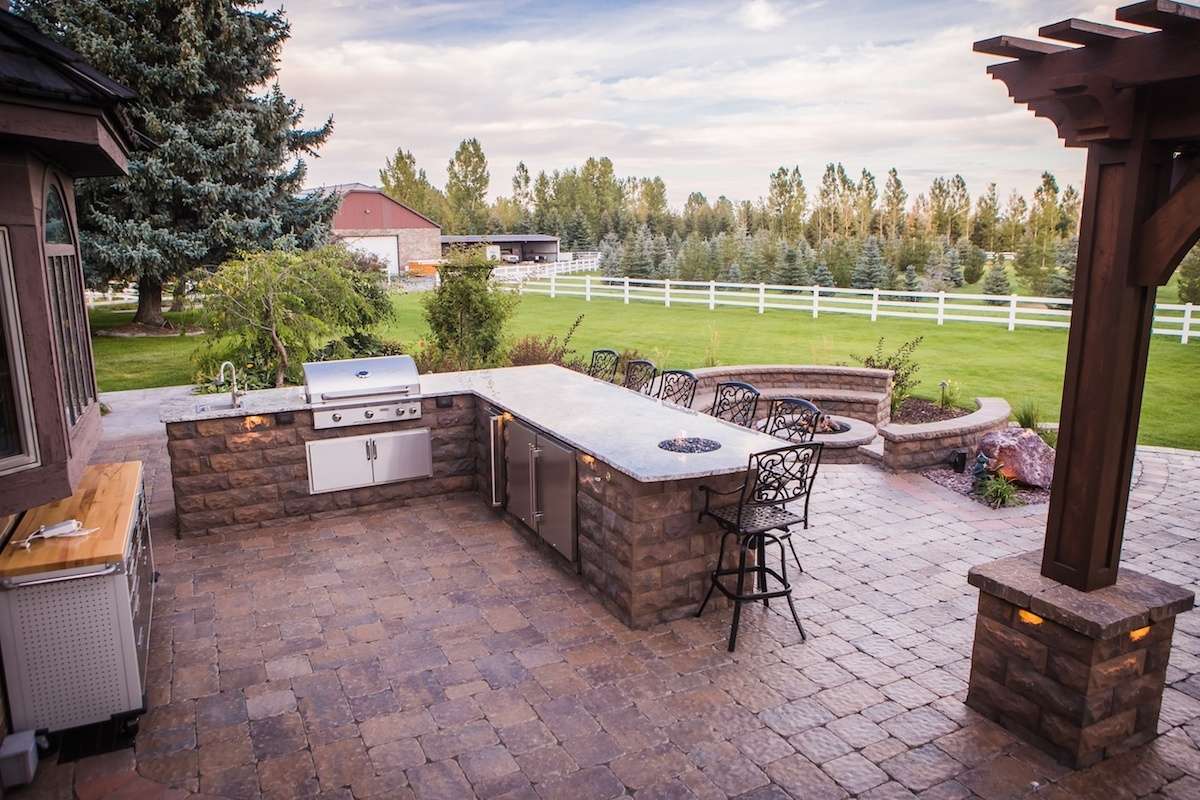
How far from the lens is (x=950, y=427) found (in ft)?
25.2

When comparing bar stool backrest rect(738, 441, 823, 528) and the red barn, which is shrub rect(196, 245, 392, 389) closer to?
bar stool backrest rect(738, 441, 823, 528)

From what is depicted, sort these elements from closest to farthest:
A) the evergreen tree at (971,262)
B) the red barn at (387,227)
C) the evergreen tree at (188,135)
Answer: the evergreen tree at (188,135) → the evergreen tree at (971,262) → the red barn at (387,227)

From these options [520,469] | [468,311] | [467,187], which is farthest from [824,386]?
[467,187]

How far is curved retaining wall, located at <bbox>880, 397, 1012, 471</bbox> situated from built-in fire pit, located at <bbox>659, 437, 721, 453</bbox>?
3266 millimetres

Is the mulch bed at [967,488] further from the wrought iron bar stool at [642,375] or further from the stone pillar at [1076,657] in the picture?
the stone pillar at [1076,657]

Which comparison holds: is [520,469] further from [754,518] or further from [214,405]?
[214,405]

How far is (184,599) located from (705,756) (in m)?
3.57

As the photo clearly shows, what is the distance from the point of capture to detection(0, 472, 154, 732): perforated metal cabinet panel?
11.3 feet

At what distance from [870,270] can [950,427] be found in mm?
20571

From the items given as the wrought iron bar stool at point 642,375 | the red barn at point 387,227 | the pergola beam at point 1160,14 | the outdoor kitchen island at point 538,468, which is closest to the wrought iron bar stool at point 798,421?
the outdoor kitchen island at point 538,468

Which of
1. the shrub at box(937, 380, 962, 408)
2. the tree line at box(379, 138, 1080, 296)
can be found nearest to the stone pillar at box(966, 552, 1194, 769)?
the shrub at box(937, 380, 962, 408)

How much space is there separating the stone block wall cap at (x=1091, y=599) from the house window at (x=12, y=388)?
4.45 m

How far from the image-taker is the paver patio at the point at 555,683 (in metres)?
3.30

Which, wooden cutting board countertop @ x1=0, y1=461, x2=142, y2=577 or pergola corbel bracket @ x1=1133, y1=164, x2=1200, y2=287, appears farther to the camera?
wooden cutting board countertop @ x1=0, y1=461, x2=142, y2=577
